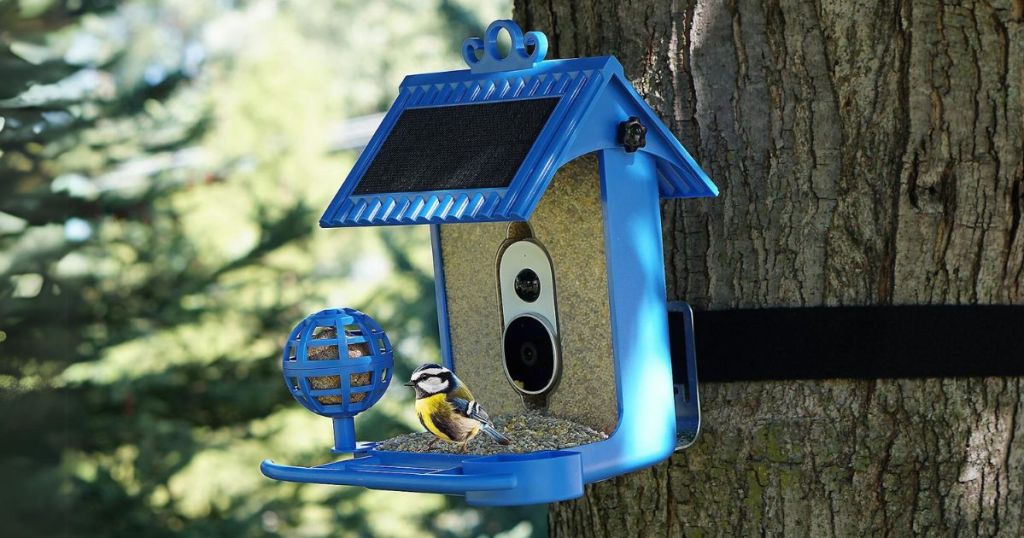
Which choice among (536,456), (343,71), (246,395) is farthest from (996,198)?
(343,71)

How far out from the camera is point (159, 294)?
19.8 ft

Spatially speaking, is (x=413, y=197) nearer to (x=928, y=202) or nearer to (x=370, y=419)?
(x=928, y=202)

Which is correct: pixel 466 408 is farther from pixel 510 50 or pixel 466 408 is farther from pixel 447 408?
pixel 510 50

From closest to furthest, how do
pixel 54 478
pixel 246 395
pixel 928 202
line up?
1. pixel 928 202
2. pixel 54 478
3. pixel 246 395

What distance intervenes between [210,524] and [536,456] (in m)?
4.70

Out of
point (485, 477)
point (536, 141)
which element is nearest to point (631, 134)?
point (536, 141)

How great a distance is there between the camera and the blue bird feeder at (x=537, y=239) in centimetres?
175

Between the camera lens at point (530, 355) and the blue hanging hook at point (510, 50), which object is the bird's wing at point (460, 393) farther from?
the blue hanging hook at point (510, 50)

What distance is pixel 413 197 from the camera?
1.81 m

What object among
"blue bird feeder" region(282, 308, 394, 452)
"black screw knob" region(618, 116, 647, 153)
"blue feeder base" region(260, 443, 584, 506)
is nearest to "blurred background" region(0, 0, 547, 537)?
"blue bird feeder" region(282, 308, 394, 452)

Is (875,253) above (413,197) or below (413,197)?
below

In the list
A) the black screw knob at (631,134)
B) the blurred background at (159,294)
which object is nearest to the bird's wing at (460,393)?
the black screw knob at (631,134)

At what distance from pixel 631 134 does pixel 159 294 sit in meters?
4.61

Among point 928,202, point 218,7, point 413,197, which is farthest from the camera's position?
point 218,7
